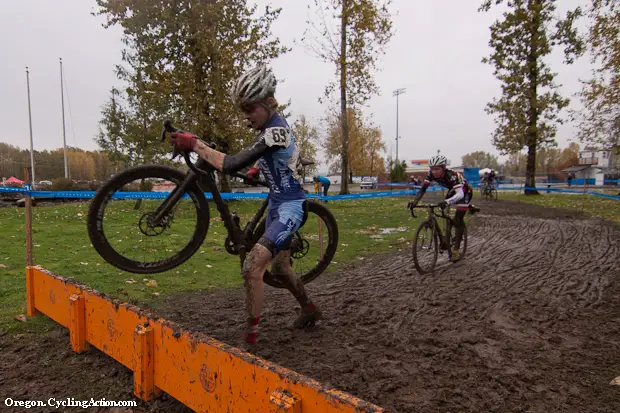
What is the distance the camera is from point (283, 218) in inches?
131

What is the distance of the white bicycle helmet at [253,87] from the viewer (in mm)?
3141

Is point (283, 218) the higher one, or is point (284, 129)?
point (284, 129)

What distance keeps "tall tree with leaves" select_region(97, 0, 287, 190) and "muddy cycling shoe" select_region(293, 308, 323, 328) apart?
47.5 feet

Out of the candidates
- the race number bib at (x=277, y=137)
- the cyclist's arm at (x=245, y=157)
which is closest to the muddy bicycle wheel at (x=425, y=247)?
the race number bib at (x=277, y=137)

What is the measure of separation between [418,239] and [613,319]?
315cm

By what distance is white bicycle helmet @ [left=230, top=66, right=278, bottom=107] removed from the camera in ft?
10.3

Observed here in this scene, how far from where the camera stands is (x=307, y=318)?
14.1 ft

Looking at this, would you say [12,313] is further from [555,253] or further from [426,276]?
[555,253]

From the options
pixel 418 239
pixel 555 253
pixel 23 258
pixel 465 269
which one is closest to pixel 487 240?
pixel 555 253

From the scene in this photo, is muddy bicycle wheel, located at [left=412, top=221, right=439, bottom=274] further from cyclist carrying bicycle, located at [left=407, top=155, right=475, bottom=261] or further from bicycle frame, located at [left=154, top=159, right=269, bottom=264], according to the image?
bicycle frame, located at [left=154, top=159, right=269, bottom=264]

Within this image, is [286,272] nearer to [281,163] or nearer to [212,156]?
[281,163]

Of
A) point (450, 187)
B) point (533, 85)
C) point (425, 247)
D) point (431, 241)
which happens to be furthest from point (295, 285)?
point (533, 85)

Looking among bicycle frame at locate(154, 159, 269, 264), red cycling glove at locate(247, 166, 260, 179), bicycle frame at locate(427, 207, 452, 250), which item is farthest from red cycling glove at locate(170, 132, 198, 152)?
bicycle frame at locate(427, 207, 452, 250)

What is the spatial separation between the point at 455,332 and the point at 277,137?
3.01m
